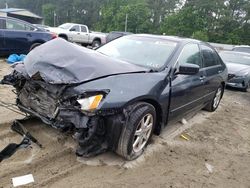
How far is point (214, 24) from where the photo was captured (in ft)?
157

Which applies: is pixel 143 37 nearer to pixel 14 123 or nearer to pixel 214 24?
pixel 14 123

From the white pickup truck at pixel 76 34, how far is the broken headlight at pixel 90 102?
1357cm

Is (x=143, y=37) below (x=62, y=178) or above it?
above

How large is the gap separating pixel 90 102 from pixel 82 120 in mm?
228

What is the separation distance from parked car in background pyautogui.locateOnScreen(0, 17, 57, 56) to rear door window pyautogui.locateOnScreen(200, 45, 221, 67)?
6.82 m

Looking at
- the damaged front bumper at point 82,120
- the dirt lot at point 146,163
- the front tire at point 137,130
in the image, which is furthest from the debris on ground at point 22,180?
the front tire at point 137,130

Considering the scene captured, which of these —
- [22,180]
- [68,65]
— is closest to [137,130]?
[68,65]

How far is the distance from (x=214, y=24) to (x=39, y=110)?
1935 inches

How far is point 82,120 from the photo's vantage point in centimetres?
296

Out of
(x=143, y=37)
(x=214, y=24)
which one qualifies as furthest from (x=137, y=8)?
(x=143, y=37)

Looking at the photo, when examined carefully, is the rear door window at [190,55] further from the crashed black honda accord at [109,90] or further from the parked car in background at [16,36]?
the parked car in background at [16,36]

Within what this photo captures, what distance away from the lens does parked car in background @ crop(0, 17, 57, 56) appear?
30.4 ft

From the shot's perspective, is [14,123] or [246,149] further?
[246,149]

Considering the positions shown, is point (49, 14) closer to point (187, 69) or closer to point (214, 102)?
point (214, 102)
